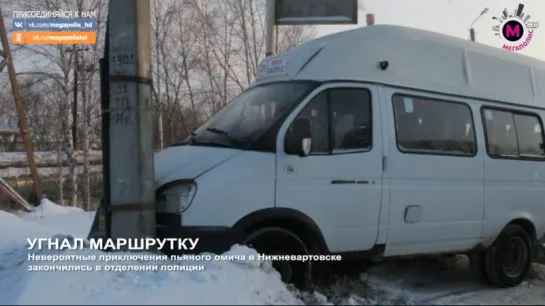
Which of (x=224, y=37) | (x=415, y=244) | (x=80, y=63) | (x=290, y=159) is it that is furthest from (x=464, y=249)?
(x=224, y=37)

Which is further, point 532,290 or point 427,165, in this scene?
point 532,290

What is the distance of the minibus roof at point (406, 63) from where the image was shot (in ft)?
18.8

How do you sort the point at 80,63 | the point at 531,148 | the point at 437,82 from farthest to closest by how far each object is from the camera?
the point at 80,63 → the point at 531,148 → the point at 437,82

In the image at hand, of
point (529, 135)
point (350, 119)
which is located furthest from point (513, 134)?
point (350, 119)

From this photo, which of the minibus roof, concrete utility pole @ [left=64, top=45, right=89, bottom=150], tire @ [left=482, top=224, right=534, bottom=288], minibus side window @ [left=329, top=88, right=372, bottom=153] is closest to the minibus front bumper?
minibus side window @ [left=329, top=88, right=372, bottom=153]

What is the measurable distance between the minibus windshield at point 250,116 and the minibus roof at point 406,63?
8.0 inches

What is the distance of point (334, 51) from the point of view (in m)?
5.78

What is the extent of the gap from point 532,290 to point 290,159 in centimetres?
381

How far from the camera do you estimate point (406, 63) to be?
20.1ft

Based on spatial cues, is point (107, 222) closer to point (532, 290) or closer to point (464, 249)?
point (464, 249)

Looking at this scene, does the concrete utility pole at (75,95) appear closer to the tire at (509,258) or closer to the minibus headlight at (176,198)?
the minibus headlight at (176,198)

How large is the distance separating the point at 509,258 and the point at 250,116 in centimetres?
403

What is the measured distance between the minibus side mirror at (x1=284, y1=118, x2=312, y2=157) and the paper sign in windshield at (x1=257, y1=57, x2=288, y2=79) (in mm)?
932

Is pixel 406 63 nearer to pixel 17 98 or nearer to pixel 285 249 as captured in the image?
pixel 285 249
